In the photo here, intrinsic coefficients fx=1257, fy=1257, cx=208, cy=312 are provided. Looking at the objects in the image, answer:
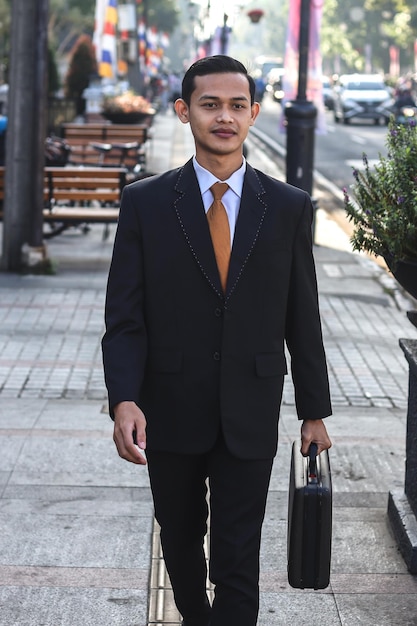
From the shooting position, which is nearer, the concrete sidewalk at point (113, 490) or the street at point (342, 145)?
the concrete sidewalk at point (113, 490)

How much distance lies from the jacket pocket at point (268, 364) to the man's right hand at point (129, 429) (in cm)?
36

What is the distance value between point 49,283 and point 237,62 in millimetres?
8061

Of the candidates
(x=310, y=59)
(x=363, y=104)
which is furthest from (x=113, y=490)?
(x=363, y=104)

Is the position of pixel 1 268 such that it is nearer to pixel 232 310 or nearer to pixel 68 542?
pixel 68 542

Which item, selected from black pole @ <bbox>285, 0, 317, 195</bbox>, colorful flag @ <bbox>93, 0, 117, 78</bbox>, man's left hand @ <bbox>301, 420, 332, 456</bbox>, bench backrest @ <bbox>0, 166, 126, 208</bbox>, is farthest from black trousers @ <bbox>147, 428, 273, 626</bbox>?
colorful flag @ <bbox>93, 0, 117, 78</bbox>

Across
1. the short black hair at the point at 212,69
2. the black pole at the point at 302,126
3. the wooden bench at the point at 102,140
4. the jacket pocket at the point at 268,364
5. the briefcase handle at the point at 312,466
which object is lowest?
the wooden bench at the point at 102,140

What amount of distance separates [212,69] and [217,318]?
68 centimetres

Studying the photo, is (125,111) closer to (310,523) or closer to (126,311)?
(126,311)

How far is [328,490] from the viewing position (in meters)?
3.38

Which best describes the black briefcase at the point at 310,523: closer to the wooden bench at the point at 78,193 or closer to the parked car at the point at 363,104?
the wooden bench at the point at 78,193

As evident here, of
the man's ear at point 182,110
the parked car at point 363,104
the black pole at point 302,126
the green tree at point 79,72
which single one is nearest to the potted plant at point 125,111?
the green tree at point 79,72

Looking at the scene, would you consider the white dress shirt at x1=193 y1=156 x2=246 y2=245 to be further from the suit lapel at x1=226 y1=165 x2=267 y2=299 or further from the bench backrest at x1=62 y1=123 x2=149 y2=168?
the bench backrest at x1=62 y1=123 x2=149 y2=168

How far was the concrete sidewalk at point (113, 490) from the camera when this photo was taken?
432cm

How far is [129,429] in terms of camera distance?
333 centimetres
